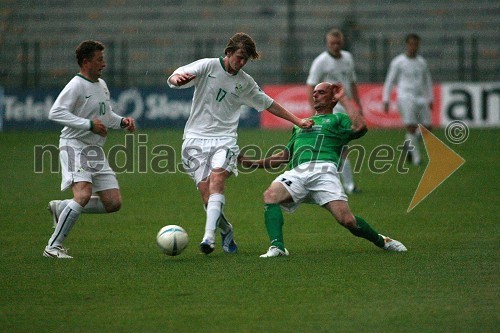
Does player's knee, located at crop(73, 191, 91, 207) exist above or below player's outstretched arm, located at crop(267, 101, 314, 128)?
below

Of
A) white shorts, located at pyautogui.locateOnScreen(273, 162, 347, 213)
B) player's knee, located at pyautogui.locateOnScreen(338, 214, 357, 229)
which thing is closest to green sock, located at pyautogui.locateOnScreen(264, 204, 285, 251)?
white shorts, located at pyautogui.locateOnScreen(273, 162, 347, 213)

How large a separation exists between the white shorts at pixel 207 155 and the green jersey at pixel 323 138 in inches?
23.6

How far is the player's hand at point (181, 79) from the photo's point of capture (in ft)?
27.7

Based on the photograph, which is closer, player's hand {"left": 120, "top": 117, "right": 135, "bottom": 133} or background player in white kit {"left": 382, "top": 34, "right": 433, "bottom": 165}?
player's hand {"left": 120, "top": 117, "right": 135, "bottom": 133}

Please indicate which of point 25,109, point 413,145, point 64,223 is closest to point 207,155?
point 64,223

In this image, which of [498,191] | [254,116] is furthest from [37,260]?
[254,116]

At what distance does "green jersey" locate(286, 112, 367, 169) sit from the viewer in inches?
350

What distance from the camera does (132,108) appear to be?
2800 cm

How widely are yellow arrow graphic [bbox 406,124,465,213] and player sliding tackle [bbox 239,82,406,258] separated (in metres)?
3.52

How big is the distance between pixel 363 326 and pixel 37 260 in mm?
3817

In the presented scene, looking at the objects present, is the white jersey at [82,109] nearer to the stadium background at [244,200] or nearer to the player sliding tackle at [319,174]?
the stadium background at [244,200]

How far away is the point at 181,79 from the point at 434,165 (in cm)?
1067

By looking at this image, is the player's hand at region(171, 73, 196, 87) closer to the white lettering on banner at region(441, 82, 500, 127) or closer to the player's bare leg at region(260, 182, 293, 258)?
the player's bare leg at region(260, 182, 293, 258)

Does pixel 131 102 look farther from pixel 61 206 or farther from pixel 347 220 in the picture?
pixel 347 220
